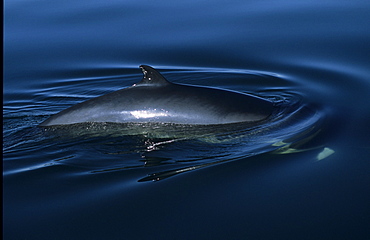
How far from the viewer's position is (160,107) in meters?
7.27

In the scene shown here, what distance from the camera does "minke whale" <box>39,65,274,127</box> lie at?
7.25m

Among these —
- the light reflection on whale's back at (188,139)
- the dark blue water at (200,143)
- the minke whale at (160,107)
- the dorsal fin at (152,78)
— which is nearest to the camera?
the dark blue water at (200,143)

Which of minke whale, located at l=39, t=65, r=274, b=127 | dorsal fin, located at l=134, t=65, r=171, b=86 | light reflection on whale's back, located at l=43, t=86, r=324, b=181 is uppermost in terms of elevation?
dorsal fin, located at l=134, t=65, r=171, b=86

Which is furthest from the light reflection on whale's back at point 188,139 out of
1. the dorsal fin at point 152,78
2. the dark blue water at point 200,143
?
the dorsal fin at point 152,78

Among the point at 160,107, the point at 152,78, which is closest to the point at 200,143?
the point at 160,107

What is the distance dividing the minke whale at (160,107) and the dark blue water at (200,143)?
0.18 metres

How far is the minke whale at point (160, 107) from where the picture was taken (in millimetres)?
7254

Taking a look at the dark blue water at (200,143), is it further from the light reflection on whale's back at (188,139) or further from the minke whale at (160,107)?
the minke whale at (160,107)

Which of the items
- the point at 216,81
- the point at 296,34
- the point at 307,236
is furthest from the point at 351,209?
the point at 296,34

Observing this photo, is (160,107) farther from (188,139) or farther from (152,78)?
(188,139)

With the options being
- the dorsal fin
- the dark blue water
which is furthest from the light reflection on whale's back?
the dorsal fin

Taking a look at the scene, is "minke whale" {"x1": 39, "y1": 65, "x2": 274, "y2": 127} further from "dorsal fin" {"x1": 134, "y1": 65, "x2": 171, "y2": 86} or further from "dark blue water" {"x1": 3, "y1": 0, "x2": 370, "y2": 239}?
"dark blue water" {"x1": 3, "y1": 0, "x2": 370, "y2": 239}

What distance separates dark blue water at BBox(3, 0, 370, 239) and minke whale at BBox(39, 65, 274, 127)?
179mm

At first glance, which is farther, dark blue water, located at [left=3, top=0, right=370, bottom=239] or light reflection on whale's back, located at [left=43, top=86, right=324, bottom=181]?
light reflection on whale's back, located at [left=43, top=86, right=324, bottom=181]
